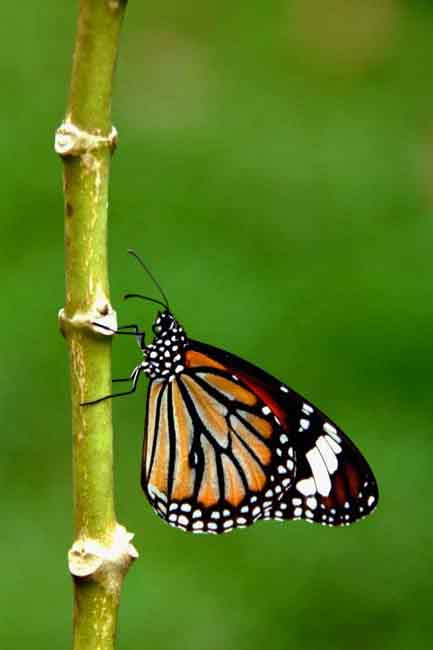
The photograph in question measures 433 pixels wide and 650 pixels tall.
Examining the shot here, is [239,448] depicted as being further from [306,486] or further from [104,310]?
[104,310]

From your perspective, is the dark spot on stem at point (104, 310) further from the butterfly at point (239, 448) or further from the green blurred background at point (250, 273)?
the green blurred background at point (250, 273)

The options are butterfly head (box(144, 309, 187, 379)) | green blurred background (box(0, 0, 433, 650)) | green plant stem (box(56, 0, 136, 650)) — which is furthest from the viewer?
green blurred background (box(0, 0, 433, 650))

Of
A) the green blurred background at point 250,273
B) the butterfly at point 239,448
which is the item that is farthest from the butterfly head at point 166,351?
the green blurred background at point 250,273

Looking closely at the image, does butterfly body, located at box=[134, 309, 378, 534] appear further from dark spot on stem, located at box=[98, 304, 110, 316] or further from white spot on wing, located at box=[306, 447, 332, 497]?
dark spot on stem, located at box=[98, 304, 110, 316]

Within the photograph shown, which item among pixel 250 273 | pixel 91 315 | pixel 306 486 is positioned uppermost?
pixel 250 273

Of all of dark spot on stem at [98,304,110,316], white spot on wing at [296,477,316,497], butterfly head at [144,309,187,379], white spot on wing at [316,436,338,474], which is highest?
butterfly head at [144,309,187,379]

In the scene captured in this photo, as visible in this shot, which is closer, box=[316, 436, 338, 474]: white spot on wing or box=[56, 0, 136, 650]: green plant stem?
box=[56, 0, 136, 650]: green plant stem

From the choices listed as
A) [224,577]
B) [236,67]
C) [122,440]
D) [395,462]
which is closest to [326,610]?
[224,577]

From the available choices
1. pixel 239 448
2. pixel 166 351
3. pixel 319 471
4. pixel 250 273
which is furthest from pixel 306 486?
pixel 250 273

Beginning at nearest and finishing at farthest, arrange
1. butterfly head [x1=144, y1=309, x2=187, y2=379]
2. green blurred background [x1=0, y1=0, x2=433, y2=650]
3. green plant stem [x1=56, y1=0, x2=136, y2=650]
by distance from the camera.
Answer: green plant stem [x1=56, y1=0, x2=136, y2=650], butterfly head [x1=144, y1=309, x2=187, y2=379], green blurred background [x1=0, y1=0, x2=433, y2=650]

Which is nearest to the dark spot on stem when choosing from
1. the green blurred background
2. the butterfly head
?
the butterfly head
